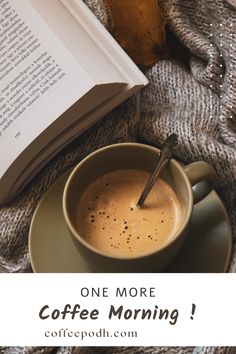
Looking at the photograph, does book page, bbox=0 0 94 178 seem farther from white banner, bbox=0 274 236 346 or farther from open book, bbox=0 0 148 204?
white banner, bbox=0 274 236 346

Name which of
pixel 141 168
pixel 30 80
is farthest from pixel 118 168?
pixel 30 80

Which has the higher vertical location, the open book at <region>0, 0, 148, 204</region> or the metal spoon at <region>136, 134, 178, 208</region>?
the open book at <region>0, 0, 148, 204</region>

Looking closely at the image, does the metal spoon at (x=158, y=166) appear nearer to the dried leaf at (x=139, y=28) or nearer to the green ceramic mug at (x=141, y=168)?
the green ceramic mug at (x=141, y=168)

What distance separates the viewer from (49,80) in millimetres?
624

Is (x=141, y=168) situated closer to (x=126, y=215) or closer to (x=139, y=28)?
(x=126, y=215)

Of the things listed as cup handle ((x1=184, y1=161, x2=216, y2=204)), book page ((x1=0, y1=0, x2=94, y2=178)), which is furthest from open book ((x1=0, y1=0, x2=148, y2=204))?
cup handle ((x1=184, y1=161, x2=216, y2=204))

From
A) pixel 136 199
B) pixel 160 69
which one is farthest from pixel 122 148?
pixel 160 69

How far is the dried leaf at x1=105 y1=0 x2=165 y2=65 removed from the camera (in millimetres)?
699

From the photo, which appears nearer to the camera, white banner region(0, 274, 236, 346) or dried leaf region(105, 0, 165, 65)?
white banner region(0, 274, 236, 346)

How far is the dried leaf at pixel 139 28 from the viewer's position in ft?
2.29

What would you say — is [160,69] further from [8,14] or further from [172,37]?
[8,14]

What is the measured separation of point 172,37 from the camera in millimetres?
739

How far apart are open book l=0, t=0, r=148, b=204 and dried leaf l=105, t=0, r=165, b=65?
56 millimetres

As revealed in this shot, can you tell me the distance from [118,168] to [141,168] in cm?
2
